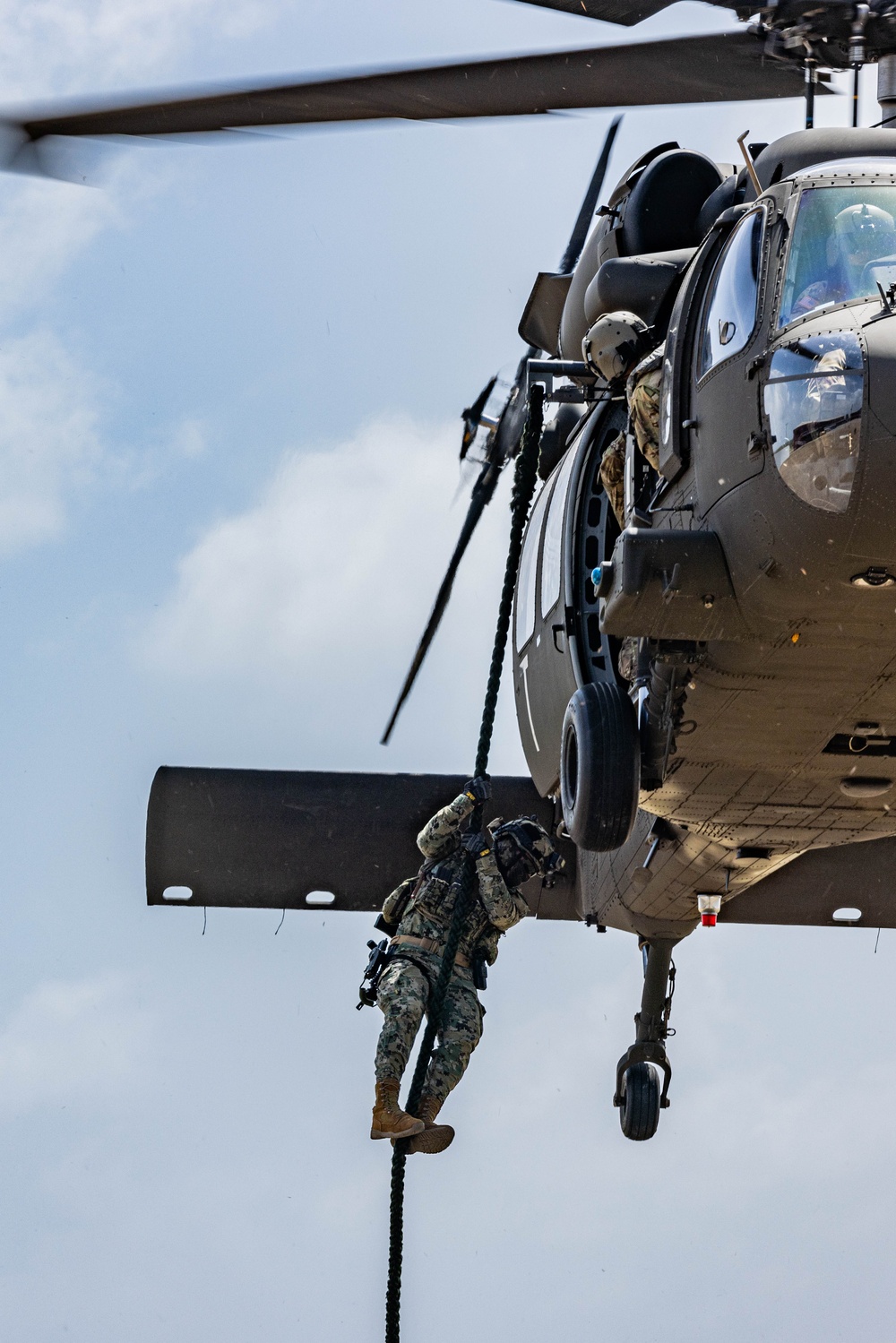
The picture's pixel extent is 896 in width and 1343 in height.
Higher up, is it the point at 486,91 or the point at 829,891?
the point at 486,91

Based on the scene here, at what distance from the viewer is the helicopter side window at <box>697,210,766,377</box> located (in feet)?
19.1

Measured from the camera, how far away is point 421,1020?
7.76m

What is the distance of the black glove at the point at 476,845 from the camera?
306 inches

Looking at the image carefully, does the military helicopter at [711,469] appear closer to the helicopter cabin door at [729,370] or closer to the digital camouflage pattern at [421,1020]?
the helicopter cabin door at [729,370]

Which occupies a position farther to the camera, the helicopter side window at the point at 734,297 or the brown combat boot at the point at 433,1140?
the brown combat boot at the point at 433,1140

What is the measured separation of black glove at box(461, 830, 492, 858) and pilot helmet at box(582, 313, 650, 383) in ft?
6.70

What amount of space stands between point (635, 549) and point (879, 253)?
115 centimetres

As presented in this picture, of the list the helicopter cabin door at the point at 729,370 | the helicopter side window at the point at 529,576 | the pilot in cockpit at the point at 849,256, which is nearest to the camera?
the pilot in cockpit at the point at 849,256

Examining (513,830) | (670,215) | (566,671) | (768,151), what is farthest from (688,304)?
(513,830)

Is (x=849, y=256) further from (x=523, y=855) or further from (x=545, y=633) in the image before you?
(x=523, y=855)

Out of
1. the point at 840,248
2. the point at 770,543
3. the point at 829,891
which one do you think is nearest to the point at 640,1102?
the point at 829,891

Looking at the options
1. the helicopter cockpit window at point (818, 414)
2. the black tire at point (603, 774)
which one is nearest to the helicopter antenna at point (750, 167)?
the helicopter cockpit window at point (818, 414)

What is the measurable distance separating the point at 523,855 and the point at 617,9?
3326 mm

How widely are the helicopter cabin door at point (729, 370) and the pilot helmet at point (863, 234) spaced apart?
0.27 m
